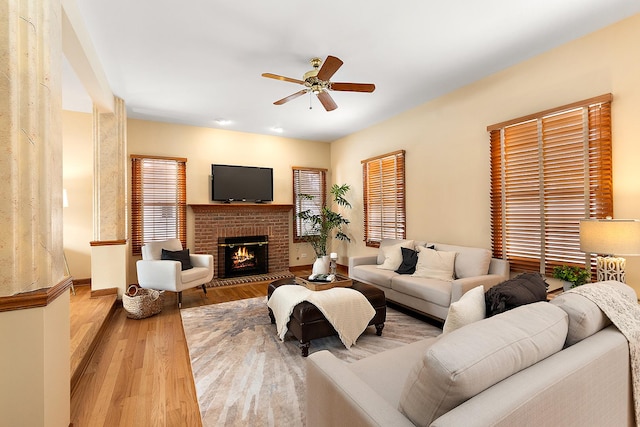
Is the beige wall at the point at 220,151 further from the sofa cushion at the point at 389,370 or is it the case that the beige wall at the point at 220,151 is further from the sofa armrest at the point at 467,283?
the sofa cushion at the point at 389,370

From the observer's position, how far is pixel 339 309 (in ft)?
9.14

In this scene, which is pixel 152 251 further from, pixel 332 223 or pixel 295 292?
pixel 332 223

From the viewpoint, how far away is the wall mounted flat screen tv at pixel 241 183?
18.6ft

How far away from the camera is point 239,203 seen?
19.5ft

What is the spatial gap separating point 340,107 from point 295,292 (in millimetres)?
3041

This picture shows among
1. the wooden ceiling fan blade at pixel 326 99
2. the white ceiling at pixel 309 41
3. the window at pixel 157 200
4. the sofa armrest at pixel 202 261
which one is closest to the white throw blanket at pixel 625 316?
the white ceiling at pixel 309 41

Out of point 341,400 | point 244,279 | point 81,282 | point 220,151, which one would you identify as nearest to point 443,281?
point 341,400

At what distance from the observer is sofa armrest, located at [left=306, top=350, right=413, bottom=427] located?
1.02 m

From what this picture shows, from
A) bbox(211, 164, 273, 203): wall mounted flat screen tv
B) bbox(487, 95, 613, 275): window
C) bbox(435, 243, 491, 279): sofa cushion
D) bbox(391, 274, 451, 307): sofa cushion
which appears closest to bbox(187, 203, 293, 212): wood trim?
bbox(211, 164, 273, 203): wall mounted flat screen tv

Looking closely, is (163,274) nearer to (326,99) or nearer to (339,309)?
(339,309)

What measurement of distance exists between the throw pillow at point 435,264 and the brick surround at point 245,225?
10.2 feet

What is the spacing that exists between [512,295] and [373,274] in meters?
2.62

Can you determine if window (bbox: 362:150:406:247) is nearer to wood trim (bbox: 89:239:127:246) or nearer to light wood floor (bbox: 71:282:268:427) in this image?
light wood floor (bbox: 71:282:268:427)

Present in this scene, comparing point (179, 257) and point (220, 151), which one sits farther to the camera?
point (220, 151)
